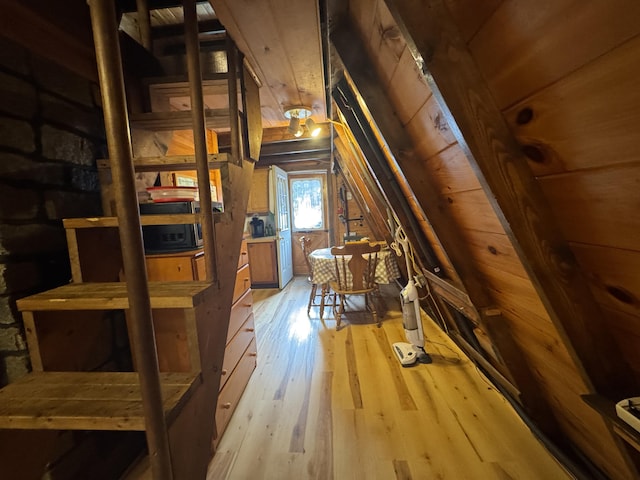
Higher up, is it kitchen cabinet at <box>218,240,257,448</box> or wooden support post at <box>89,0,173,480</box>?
wooden support post at <box>89,0,173,480</box>

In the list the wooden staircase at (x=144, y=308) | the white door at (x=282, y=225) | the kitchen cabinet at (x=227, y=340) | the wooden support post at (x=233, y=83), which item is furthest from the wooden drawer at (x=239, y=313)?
the white door at (x=282, y=225)

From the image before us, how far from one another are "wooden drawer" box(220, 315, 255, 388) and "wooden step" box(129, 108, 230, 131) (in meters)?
1.24

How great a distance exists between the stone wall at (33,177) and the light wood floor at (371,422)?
4.04ft

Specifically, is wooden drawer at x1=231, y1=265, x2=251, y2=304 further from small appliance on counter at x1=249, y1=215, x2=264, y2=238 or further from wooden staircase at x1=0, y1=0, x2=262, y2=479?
small appliance on counter at x1=249, y1=215, x2=264, y2=238

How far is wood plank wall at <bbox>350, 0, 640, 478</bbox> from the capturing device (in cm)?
43

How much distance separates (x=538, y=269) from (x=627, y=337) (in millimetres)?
316

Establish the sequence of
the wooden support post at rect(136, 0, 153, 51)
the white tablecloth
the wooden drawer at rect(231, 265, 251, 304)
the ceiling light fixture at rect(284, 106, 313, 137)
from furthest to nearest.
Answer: the white tablecloth
the wooden drawer at rect(231, 265, 251, 304)
the ceiling light fixture at rect(284, 106, 313, 137)
the wooden support post at rect(136, 0, 153, 51)

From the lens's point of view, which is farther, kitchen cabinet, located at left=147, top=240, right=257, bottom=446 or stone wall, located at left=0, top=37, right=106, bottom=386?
kitchen cabinet, located at left=147, top=240, right=257, bottom=446

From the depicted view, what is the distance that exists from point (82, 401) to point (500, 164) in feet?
4.08

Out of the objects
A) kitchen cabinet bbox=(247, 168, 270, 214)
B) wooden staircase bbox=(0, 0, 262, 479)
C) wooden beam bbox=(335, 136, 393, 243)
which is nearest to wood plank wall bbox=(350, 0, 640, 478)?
wooden staircase bbox=(0, 0, 262, 479)

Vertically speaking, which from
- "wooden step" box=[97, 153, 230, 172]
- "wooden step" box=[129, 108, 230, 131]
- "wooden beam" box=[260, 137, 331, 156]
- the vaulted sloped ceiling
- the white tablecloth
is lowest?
the white tablecloth

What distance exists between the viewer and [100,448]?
1.17m

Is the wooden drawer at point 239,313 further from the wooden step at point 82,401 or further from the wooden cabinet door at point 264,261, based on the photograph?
the wooden cabinet door at point 264,261

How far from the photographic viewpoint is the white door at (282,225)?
15.5ft
